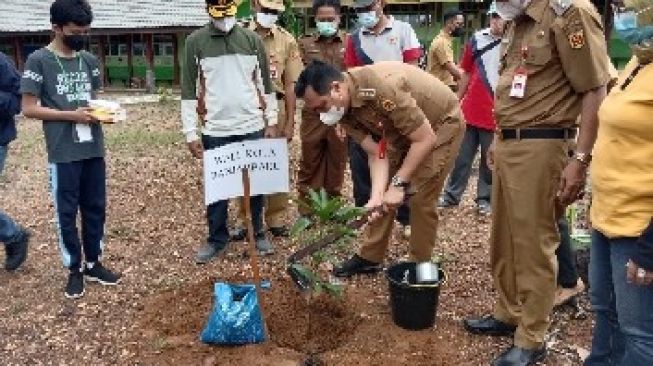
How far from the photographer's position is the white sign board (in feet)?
13.2

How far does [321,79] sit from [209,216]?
1980 millimetres

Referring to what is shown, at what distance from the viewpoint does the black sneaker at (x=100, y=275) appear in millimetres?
4637

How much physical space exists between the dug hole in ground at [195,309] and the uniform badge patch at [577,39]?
1.70 meters

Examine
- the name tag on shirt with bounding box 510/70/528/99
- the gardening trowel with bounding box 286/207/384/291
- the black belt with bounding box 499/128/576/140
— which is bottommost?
the gardening trowel with bounding box 286/207/384/291

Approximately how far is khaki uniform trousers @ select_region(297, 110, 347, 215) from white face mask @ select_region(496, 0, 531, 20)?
2.33 m

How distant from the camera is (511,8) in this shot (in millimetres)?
3184

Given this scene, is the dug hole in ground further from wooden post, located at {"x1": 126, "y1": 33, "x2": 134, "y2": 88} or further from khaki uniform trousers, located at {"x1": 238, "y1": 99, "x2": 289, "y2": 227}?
wooden post, located at {"x1": 126, "y1": 33, "x2": 134, "y2": 88}

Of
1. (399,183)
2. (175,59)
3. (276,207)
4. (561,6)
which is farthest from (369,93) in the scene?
(175,59)

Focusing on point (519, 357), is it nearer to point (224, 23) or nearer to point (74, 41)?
point (224, 23)

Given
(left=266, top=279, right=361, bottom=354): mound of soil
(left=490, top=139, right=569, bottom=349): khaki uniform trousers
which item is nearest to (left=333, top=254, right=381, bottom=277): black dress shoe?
(left=266, top=279, right=361, bottom=354): mound of soil

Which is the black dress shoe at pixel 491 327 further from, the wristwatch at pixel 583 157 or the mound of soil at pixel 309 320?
the wristwatch at pixel 583 157

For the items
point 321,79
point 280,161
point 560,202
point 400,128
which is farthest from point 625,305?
point 280,161

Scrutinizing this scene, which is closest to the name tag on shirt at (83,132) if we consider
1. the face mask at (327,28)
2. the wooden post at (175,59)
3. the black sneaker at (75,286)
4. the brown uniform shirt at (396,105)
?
the black sneaker at (75,286)

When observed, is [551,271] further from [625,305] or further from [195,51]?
[195,51]
